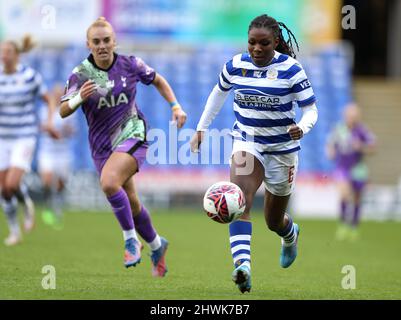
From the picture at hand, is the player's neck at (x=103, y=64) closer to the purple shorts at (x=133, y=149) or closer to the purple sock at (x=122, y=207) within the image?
the purple shorts at (x=133, y=149)

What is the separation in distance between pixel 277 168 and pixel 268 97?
0.71 metres

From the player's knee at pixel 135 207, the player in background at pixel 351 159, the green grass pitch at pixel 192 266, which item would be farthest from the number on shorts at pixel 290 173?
the player in background at pixel 351 159

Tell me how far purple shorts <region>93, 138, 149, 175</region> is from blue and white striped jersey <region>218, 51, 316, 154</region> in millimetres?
1197

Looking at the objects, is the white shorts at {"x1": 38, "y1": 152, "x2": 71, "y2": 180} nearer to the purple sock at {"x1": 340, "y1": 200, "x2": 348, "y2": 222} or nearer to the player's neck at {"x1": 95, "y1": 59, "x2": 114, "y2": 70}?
the purple sock at {"x1": 340, "y1": 200, "x2": 348, "y2": 222}

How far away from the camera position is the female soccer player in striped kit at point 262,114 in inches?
342

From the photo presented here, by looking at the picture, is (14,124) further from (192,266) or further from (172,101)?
(172,101)

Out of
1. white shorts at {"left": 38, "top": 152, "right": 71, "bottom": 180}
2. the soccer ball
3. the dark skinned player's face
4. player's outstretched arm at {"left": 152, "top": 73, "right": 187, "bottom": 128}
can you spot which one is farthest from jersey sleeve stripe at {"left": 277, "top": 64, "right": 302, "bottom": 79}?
white shorts at {"left": 38, "top": 152, "right": 71, "bottom": 180}

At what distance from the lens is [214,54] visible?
1086 inches

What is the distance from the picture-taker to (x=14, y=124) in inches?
548

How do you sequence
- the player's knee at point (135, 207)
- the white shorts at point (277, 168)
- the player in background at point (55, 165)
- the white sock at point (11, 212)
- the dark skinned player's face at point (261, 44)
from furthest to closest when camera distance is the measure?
1. the player in background at point (55, 165)
2. the white sock at point (11, 212)
3. the player's knee at point (135, 207)
4. the white shorts at point (277, 168)
5. the dark skinned player's face at point (261, 44)

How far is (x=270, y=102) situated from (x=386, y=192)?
15.8 m

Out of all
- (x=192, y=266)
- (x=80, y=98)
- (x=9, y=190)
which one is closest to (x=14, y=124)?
(x=9, y=190)

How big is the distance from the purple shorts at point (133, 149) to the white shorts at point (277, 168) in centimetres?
119
